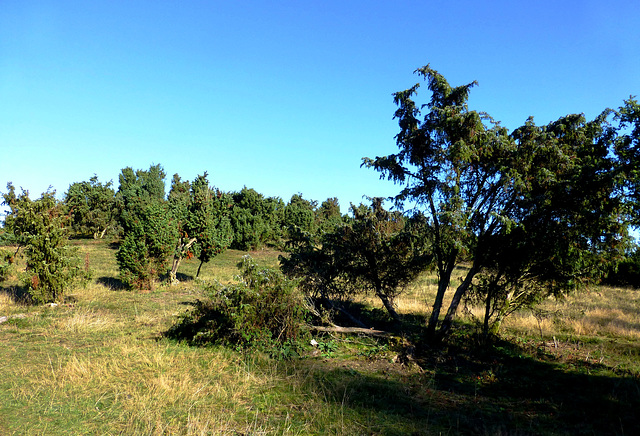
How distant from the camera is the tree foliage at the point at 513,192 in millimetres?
9094

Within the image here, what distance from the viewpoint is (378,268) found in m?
12.6

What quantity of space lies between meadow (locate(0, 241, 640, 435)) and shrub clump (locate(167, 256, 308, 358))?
1.43ft

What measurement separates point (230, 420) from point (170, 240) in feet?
49.9

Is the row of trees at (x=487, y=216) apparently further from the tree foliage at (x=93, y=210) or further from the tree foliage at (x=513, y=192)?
the tree foliage at (x=93, y=210)

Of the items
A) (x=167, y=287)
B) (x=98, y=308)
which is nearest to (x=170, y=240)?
(x=167, y=287)

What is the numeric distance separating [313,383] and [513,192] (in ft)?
22.3

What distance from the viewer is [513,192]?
9.73 m

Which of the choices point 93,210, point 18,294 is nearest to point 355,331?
point 18,294

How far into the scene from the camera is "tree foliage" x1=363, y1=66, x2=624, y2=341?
9.09 meters

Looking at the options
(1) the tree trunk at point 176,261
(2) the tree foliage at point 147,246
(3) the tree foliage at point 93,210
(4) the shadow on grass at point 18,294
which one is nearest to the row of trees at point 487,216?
(4) the shadow on grass at point 18,294

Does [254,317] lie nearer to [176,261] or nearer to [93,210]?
[176,261]

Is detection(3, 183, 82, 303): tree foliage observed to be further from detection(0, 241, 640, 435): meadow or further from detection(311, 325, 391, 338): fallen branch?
detection(311, 325, 391, 338): fallen branch

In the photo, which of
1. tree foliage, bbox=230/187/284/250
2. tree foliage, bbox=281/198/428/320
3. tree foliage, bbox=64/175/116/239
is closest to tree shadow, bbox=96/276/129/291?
tree foliage, bbox=281/198/428/320

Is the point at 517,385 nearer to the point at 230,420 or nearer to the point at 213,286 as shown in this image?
the point at 230,420
